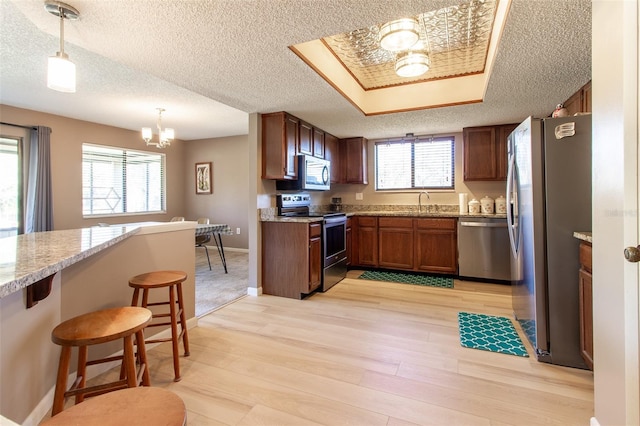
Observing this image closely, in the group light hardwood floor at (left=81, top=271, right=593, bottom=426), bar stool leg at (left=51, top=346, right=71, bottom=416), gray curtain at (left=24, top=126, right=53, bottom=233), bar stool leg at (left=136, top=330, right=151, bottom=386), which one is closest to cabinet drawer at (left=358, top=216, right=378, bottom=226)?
light hardwood floor at (left=81, top=271, right=593, bottom=426)

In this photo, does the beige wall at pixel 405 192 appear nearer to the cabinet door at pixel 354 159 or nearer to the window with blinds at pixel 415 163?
the window with blinds at pixel 415 163

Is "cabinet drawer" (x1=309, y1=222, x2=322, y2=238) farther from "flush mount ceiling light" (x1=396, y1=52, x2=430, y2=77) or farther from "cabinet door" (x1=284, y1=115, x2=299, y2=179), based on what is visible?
"flush mount ceiling light" (x1=396, y1=52, x2=430, y2=77)

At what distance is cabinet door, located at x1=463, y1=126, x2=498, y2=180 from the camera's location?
409 centimetres

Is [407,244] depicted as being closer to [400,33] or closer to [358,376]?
[358,376]

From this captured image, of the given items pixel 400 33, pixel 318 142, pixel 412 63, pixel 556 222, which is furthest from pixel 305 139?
pixel 556 222

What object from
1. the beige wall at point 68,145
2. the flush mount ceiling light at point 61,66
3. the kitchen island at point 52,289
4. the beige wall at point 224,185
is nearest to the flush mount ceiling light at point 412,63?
the flush mount ceiling light at point 61,66

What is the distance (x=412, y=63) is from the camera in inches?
99.9

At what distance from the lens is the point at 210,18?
65.6 inches

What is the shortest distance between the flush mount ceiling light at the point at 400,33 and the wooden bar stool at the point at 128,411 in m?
2.46

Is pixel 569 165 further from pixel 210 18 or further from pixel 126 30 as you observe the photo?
pixel 126 30

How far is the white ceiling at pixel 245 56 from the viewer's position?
5.27 feet

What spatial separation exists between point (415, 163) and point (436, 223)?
1207 mm

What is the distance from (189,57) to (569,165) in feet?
8.80

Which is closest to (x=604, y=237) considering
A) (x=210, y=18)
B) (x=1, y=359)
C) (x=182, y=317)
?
(x=210, y=18)
